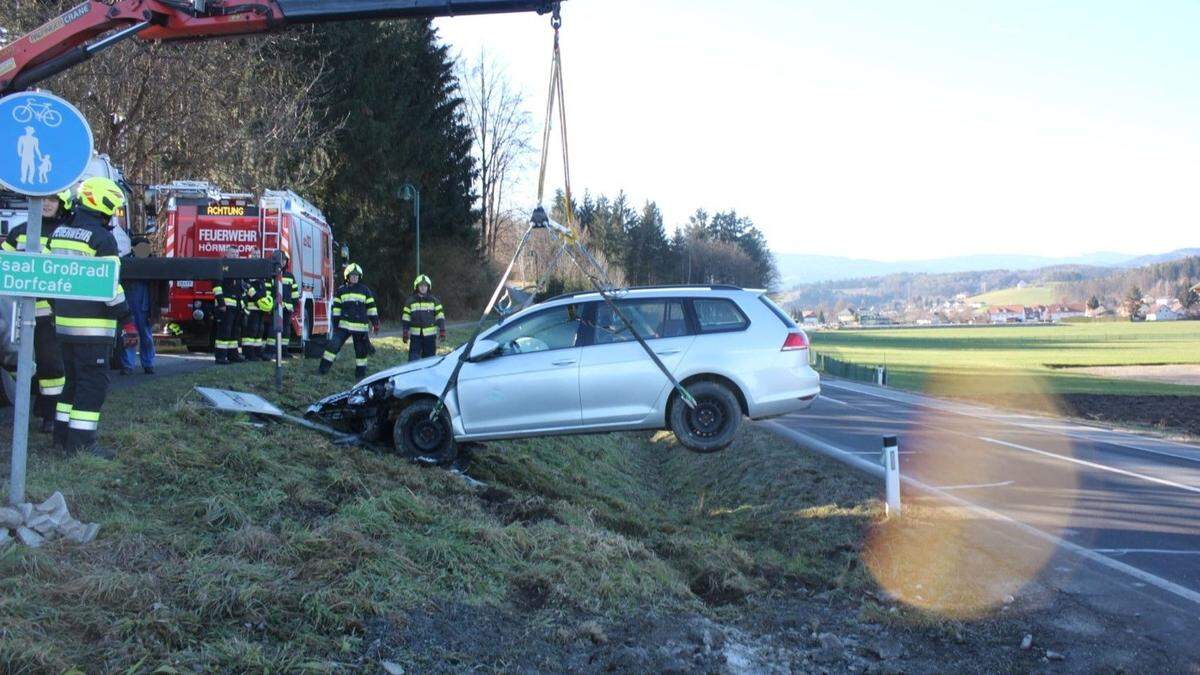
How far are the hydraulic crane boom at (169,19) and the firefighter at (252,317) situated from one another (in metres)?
6.98

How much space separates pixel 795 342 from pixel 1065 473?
5529mm

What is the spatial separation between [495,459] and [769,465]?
152 inches

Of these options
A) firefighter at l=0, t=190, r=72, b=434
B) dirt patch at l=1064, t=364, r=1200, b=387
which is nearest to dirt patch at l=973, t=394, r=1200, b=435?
dirt patch at l=1064, t=364, r=1200, b=387

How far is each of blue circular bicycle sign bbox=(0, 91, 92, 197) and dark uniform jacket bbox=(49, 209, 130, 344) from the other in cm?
146

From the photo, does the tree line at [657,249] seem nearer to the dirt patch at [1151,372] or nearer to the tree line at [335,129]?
the tree line at [335,129]

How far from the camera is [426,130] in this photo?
40.1 m

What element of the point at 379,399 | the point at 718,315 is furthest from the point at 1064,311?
the point at 379,399

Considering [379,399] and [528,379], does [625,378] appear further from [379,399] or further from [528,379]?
[379,399]

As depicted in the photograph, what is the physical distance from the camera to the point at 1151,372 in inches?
2067

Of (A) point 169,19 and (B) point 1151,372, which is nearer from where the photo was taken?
(A) point 169,19

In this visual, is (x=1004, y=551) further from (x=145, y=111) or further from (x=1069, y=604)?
(x=145, y=111)

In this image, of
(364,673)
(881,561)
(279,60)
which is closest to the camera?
(364,673)

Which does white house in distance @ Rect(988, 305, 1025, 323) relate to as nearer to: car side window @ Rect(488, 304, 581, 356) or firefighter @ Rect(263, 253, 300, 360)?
firefighter @ Rect(263, 253, 300, 360)

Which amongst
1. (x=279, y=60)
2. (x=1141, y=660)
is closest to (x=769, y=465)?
(x=1141, y=660)
